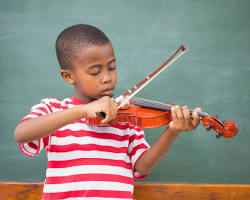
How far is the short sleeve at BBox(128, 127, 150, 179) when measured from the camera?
3.19 ft

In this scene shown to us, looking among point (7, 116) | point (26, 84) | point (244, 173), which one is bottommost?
point (244, 173)

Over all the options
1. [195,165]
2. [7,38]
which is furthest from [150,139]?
[7,38]

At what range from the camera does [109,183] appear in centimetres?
90

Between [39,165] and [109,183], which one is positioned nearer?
[109,183]

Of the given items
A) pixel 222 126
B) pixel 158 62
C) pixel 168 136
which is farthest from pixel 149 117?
pixel 158 62

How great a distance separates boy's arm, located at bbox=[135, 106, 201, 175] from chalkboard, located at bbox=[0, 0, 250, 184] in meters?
0.29

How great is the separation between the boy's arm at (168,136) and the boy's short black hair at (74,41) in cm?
35

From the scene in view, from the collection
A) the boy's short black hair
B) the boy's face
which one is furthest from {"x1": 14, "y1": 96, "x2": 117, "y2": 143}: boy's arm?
the boy's short black hair

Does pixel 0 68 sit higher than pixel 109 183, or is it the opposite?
pixel 0 68

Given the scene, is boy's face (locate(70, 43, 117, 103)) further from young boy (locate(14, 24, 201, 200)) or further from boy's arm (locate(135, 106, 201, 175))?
boy's arm (locate(135, 106, 201, 175))

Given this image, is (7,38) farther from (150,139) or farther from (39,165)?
(150,139)

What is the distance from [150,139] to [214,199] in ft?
1.31

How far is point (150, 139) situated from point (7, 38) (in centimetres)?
80

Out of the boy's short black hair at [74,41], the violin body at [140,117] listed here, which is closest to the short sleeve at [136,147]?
the violin body at [140,117]
